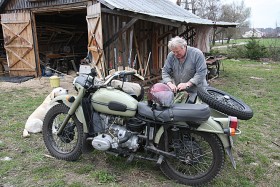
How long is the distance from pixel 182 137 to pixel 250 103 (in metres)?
4.11

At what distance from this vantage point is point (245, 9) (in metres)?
35.2

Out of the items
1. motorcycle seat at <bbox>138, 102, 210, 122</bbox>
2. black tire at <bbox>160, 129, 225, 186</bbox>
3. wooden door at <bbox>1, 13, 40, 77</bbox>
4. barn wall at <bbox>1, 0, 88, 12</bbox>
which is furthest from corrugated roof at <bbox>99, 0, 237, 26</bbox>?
black tire at <bbox>160, 129, 225, 186</bbox>

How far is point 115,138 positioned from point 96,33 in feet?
16.4

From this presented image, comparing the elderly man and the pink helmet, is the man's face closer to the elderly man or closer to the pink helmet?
the elderly man

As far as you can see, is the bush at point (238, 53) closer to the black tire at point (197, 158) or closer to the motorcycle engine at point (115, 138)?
the black tire at point (197, 158)

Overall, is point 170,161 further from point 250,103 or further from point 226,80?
point 226,80

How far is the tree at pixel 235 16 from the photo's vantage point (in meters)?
30.2

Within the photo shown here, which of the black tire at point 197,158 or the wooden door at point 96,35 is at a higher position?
the wooden door at point 96,35

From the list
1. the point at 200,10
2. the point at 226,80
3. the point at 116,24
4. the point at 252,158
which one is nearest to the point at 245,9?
the point at 200,10

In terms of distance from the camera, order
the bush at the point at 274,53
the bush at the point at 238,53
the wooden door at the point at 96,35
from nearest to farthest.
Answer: the wooden door at the point at 96,35
the bush at the point at 274,53
the bush at the point at 238,53

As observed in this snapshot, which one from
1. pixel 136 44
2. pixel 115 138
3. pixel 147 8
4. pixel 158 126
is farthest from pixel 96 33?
pixel 158 126

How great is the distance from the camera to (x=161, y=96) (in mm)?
2582

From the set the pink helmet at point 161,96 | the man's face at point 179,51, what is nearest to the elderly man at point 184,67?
the man's face at point 179,51

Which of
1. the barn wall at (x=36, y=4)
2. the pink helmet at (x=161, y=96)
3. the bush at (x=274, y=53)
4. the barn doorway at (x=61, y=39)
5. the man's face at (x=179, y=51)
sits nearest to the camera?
the pink helmet at (x=161, y=96)
